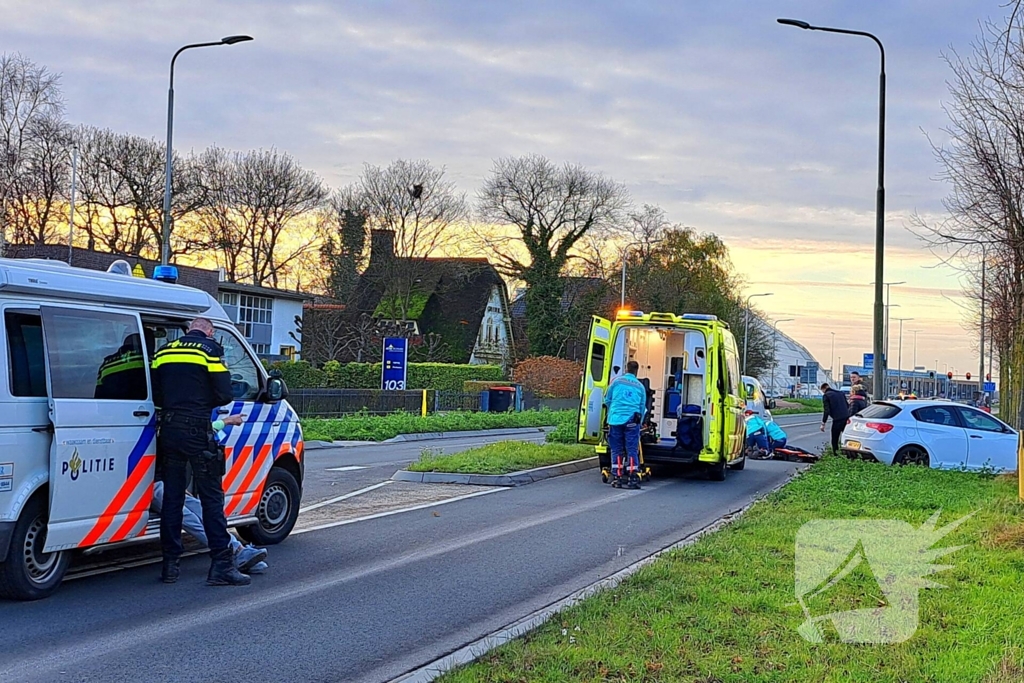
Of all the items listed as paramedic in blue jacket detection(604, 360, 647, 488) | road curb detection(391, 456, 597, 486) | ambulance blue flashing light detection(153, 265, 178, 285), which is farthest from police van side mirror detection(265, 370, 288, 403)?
paramedic in blue jacket detection(604, 360, 647, 488)

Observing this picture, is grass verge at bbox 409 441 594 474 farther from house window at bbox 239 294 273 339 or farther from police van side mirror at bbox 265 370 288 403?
house window at bbox 239 294 273 339

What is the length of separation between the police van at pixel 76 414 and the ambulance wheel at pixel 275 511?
0.64m

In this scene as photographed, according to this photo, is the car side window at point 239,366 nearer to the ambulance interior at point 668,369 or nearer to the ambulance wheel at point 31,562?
the ambulance wheel at point 31,562

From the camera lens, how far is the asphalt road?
6.27m

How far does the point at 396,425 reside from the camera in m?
29.8

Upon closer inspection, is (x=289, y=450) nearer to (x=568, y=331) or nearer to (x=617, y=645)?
(x=617, y=645)

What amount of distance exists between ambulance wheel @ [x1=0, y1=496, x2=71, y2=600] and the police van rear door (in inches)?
5.2

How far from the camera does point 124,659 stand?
6.29 m

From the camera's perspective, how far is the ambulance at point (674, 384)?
55.7 feet

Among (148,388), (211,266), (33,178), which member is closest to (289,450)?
(148,388)

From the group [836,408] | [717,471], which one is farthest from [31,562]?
[836,408]

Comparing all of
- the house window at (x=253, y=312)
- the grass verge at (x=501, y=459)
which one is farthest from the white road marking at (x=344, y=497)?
the house window at (x=253, y=312)

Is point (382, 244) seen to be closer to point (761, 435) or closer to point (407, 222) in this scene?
point (407, 222)

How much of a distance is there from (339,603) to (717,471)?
11.0 metres
